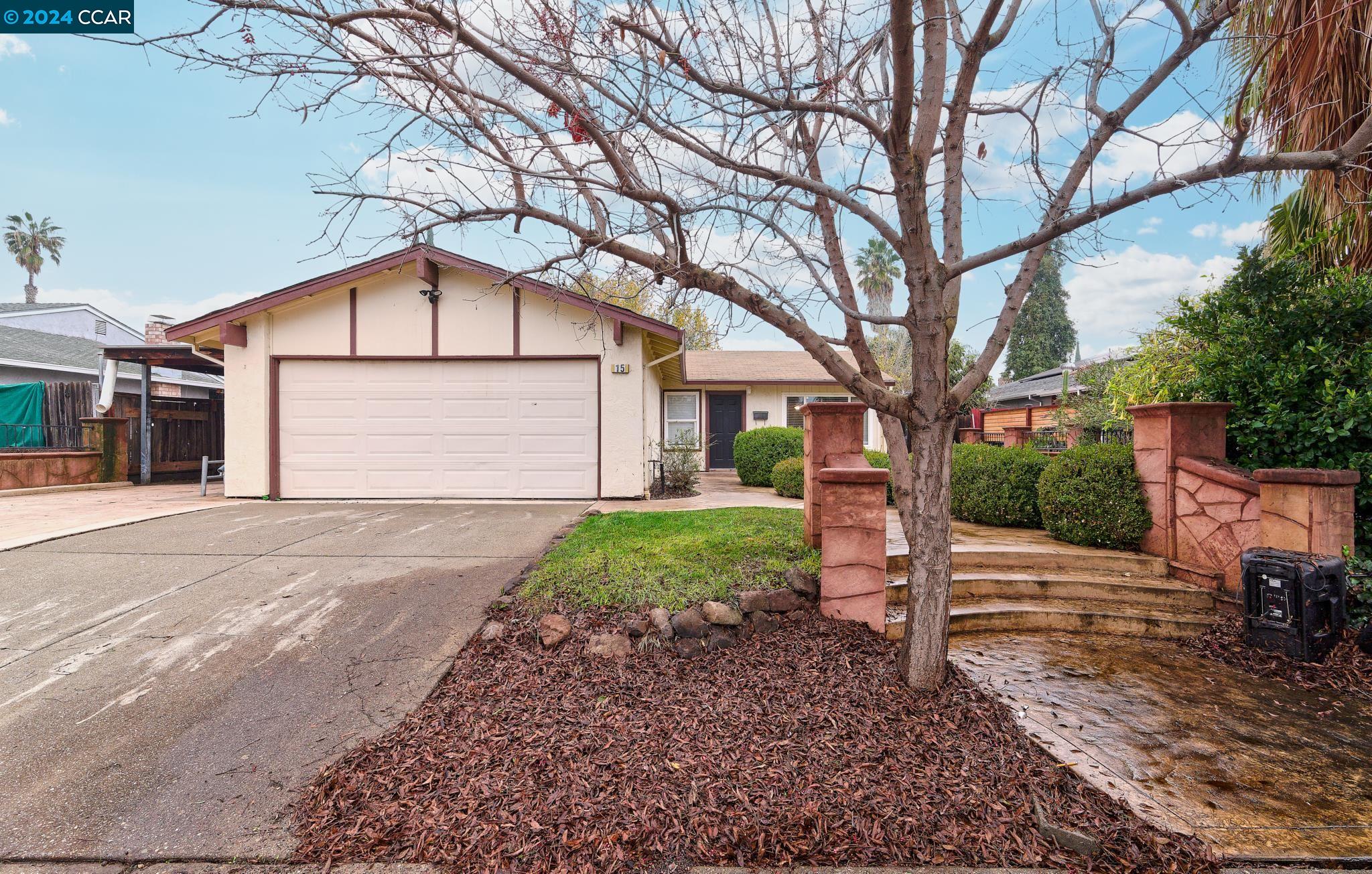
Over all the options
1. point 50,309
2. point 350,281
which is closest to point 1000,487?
point 350,281

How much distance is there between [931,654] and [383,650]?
342 cm

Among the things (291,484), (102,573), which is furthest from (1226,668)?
(291,484)

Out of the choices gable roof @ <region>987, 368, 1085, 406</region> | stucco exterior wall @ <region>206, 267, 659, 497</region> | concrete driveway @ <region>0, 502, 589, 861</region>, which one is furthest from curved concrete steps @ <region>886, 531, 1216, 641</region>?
gable roof @ <region>987, 368, 1085, 406</region>

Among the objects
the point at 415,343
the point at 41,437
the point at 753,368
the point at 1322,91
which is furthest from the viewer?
the point at 753,368

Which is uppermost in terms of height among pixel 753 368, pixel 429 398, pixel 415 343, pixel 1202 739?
pixel 753 368

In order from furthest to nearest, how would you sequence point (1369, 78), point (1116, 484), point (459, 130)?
point (1116, 484) < point (1369, 78) < point (459, 130)

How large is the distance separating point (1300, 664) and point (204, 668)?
23.4 ft

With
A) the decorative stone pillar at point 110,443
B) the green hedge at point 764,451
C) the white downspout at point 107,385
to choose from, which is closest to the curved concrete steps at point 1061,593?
the green hedge at point 764,451

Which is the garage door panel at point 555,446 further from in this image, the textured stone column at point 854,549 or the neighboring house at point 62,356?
the neighboring house at point 62,356

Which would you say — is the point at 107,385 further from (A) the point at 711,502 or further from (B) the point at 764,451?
(B) the point at 764,451

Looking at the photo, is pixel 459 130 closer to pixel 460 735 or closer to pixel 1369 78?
pixel 460 735

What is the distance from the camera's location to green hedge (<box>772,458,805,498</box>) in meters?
9.73

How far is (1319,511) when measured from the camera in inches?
167

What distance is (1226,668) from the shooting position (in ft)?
12.8
